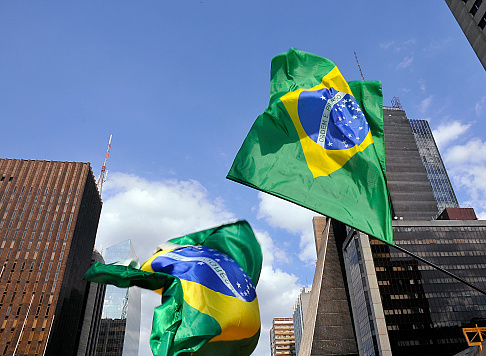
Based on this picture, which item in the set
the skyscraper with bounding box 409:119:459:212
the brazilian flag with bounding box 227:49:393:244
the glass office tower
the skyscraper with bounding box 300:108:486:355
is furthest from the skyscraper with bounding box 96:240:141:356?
the brazilian flag with bounding box 227:49:393:244

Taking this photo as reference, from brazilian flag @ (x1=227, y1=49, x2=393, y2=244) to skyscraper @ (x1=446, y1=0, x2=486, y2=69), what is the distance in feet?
106

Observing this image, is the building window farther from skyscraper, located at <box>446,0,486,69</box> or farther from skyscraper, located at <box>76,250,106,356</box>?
skyscraper, located at <box>76,250,106,356</box>

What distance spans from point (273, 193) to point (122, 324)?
6054 inches

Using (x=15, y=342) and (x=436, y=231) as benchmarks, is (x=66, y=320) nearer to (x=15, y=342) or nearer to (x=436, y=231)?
(x=15, y=342)

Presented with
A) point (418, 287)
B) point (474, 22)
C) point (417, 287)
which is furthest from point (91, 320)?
point (474, 22)

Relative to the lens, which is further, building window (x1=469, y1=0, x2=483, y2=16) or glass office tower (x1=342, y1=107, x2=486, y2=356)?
glass office tower (x1=342, y1=107, x2=486, y2=356)

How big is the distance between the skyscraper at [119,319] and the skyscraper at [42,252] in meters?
28.4

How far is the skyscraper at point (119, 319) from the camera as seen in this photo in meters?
139

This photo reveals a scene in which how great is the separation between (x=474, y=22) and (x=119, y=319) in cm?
14913

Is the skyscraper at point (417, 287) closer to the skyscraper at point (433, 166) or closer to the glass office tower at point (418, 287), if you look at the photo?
the glass office tower at point (418, 287)

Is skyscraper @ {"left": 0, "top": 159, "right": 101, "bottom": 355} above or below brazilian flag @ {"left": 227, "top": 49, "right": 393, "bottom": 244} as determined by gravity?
above

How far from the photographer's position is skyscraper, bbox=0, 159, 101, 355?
290 ft

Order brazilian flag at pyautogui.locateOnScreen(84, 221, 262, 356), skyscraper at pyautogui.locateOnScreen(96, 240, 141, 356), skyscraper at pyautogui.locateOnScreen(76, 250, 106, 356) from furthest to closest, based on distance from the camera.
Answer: skyscraper at pyautogui.locateOnScreen(96, 240, 141, 356)
skyscraper at pyautogui.locateOnScreen(76, 250, 106, 356)
brazilian flag at pyautogui.locateOnScreen(84, 221, 262, 356)

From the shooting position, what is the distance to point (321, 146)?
33.5ft
